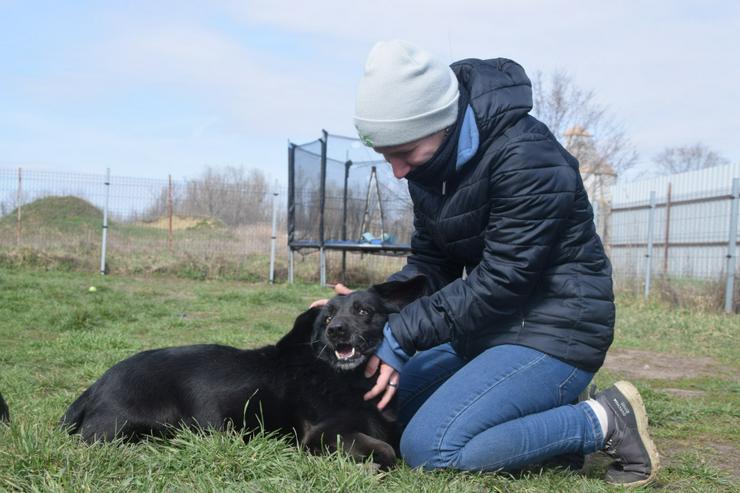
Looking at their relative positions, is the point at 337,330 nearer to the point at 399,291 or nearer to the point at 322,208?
the point at 399,291

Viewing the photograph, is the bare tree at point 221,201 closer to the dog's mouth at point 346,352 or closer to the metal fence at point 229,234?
the metal fence at point 229,234

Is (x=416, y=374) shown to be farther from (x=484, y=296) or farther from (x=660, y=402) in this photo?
(x=660, y=402)

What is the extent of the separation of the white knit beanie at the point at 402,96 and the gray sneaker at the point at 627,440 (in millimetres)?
1386

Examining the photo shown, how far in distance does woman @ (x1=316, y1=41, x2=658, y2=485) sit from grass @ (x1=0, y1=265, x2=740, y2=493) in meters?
0.17

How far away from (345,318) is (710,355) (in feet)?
18.0

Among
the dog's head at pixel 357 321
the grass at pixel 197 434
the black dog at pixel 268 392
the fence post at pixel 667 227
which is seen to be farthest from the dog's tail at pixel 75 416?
the fence post at pixel 667 227

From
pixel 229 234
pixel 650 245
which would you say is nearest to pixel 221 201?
pixel 229 234

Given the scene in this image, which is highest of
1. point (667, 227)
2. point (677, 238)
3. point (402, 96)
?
point (402, 96)

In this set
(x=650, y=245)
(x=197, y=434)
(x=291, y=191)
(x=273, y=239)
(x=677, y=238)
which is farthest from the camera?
(x=273, y=239)

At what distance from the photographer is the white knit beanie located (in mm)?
2670

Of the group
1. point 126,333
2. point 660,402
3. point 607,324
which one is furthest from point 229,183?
point 607,324

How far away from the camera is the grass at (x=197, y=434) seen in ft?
7.77

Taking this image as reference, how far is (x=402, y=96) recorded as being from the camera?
2666 millimetres

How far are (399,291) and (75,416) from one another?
5.09 feet
